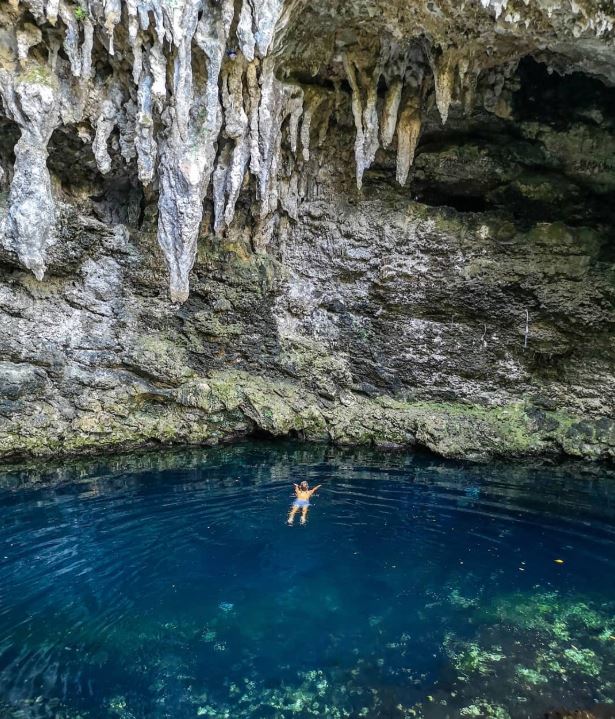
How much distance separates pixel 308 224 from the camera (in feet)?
43.1

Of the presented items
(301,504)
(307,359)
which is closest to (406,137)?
(307,359)

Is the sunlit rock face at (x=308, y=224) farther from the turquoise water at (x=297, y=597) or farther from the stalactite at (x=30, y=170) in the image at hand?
the turquoise water at (x=297, y=597)

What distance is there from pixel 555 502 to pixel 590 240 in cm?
632

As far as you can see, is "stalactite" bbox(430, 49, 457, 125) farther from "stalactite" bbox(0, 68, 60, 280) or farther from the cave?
"stalactite" bbox(0, 68, 60, 280)

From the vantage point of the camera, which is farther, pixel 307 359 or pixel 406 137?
pixel 307 359

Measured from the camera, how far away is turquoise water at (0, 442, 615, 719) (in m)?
4.75

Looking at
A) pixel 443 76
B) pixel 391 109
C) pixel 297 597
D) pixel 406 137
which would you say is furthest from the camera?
pixel 406 137

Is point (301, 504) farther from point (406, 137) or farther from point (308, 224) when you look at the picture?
point (406, 137)

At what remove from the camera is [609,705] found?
4688 mm

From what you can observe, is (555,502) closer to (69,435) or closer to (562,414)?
→ (562,414)

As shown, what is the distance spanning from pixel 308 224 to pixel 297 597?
9069 millimetres

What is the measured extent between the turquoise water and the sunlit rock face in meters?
2.54

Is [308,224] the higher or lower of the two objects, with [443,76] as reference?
lower

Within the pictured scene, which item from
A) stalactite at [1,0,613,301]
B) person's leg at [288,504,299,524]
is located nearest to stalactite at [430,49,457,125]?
stalactite at [1,0,613,301]
